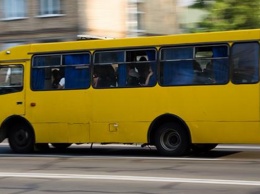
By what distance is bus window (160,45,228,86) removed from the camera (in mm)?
14766

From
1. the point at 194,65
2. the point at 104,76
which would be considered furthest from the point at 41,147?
the point at 194,65

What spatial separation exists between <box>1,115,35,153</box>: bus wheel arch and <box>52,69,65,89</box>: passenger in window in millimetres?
1162

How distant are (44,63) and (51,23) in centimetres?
1789

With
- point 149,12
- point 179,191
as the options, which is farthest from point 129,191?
point 149,12

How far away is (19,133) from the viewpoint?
56.3ft

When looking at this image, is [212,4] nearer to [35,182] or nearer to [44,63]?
[44,63]

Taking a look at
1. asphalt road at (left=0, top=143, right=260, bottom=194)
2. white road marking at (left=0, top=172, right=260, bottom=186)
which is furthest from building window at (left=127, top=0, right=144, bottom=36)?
white road marking at (left=0, top=172, right=260, bottom=186)

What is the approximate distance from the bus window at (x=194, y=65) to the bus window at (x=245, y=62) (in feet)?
0.60

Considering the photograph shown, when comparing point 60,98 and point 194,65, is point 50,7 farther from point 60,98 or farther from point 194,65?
point 194,65

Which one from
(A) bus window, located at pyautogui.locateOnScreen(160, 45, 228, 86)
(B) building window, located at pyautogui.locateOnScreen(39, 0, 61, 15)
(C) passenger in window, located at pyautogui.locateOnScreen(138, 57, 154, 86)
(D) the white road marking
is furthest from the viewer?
(B) building window, located at pyautogui.locateOnScreen(39, 0, 61, 15)

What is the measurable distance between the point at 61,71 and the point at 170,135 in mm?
2950

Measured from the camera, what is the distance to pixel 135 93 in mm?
15594

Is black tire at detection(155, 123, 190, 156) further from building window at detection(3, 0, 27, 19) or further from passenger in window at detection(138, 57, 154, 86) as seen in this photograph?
building window at detection(3, 0, 27, 19)

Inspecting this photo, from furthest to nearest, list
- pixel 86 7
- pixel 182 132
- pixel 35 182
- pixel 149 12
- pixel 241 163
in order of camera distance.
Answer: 1. pixel 149 12
2. pixel 86 7
3. pixel 182 132
4. pixel 241 163
5. pixel 35 182
